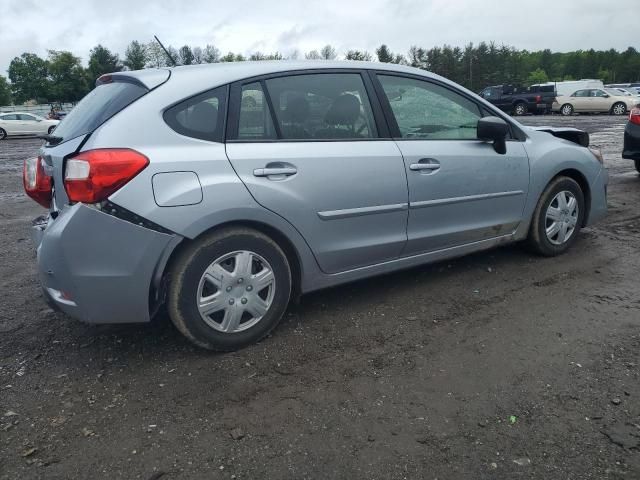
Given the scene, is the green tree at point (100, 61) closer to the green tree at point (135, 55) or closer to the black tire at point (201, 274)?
the green tree at point (135, 55)

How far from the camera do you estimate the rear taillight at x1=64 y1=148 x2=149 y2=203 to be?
2686mm

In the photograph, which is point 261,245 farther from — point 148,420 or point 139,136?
point 148,420

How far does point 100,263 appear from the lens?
2.76 m

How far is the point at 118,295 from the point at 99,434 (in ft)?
2.31

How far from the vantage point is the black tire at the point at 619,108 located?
27892 millimetres

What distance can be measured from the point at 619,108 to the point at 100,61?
58.8 meters

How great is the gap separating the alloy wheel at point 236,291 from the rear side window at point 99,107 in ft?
3.26

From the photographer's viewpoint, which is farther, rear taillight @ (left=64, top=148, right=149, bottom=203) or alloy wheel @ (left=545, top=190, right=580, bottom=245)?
alloy wheel @ (left=545, top=190, right=580, bottom=245)

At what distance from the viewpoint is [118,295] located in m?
2.83

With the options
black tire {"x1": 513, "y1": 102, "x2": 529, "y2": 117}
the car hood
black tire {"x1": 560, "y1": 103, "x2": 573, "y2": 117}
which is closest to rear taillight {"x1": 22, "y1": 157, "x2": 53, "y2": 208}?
the car hood

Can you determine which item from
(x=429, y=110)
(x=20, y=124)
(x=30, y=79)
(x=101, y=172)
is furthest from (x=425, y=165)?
(x=30, y=79)

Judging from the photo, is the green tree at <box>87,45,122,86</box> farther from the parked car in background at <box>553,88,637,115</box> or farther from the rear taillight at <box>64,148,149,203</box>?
the rear taillight at <box>64,148,149,203</box>

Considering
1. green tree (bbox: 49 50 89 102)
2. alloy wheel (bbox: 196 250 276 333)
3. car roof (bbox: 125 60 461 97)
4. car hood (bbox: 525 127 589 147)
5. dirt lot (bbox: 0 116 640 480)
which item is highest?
green tree (bbox: 49 50 89 102)

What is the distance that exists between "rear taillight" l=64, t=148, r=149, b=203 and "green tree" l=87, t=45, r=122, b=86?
217 feet
